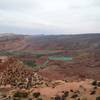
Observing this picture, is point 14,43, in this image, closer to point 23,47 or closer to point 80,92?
point 23,47

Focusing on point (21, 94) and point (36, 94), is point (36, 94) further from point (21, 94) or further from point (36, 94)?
point (21, 94)

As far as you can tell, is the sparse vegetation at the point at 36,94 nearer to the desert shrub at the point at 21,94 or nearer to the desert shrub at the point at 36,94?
the desert shrub at the point at 36,94

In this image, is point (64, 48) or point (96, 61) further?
point (64, 48)

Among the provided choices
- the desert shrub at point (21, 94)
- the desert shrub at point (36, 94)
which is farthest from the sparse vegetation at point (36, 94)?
the desert shrub at point (21, 94)

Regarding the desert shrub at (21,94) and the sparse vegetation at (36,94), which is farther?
the desert shrub at (21,94)

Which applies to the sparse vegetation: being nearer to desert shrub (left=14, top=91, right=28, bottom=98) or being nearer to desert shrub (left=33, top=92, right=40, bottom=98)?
desert shrub (left=33, top=92, right=40, bottom=98)

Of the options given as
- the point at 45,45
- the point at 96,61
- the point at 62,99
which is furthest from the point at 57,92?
the point at 45,45

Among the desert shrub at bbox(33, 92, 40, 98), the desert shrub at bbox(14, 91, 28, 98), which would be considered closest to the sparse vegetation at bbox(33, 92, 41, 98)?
the desert shrub at bbox(33, 92, 40, 98)

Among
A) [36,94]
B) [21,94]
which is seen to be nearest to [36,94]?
[36,94]

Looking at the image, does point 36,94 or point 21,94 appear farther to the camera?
point 21,94

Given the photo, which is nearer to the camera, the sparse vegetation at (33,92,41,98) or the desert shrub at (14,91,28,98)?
the sparse vegetation at (33,92,41,98)

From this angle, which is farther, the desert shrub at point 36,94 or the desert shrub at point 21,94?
the desert shrub at point 21,94
